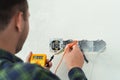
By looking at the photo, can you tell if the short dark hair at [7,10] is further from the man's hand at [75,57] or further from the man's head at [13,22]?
the man's hand at [75,57]

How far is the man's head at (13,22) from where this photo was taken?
812 millimetres

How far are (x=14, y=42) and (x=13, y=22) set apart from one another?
0.07 metres

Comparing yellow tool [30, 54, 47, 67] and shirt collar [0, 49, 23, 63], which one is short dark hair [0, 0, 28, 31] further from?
yellow tool [30, 54, 47, 67]

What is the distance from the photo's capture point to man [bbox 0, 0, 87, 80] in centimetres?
77

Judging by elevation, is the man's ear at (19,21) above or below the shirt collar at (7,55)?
above

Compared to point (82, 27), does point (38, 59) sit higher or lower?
lower

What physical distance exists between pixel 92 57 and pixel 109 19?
0.18 m

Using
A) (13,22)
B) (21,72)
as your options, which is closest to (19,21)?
(13,22)

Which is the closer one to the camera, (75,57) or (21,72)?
(21,72)

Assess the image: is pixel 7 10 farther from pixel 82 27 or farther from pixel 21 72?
pixel 82 27

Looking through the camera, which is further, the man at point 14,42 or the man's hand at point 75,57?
the man's hand at point 75,57

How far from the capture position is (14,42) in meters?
0.87

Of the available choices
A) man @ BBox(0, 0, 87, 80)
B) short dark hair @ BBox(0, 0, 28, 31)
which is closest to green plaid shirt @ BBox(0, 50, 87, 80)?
man @ BBox(0, 0, 87, 80)

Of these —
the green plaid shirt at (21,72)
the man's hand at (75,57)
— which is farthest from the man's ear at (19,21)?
the man's hand at (75,57)
